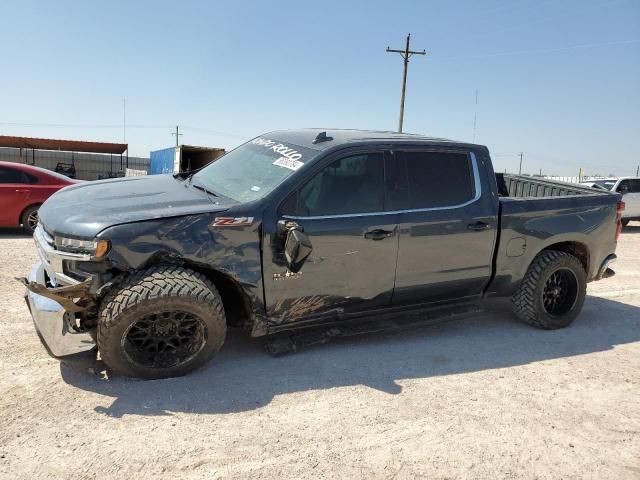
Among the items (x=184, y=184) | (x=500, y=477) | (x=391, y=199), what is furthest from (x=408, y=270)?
(x=184, y=184)

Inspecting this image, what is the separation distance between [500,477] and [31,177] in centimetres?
920

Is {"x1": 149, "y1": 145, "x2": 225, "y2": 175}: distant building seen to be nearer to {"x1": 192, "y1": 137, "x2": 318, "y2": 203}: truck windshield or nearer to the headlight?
{"x1": 192, "y1": 137, "x2": 318, "y2": 203}: truck windshield

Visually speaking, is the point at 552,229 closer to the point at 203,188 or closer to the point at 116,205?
the point at 203,188

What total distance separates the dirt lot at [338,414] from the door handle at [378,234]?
1.00 m

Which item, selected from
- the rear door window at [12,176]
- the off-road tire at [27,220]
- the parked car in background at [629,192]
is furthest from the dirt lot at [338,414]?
the parked car in background at [629,192]

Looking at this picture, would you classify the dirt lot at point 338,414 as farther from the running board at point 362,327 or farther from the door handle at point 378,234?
the door handle at point 378,234

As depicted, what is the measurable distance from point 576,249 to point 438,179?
1.99 metres

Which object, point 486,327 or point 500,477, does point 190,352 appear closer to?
point 500,477

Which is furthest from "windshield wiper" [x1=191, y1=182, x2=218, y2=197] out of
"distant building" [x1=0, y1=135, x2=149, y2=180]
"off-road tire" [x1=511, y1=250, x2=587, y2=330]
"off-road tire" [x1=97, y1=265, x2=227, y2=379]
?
"distant building" [x1=0, y1=135, x2=149, y2=180]

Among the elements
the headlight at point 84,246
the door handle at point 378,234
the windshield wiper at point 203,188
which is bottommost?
the headlight at point 84,246

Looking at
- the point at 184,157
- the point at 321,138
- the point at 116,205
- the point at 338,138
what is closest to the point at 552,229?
the point at 338,138

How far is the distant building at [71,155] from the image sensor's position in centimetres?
2766

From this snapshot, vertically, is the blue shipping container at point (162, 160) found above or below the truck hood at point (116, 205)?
below

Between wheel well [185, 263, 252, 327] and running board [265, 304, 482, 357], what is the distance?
39 cm
